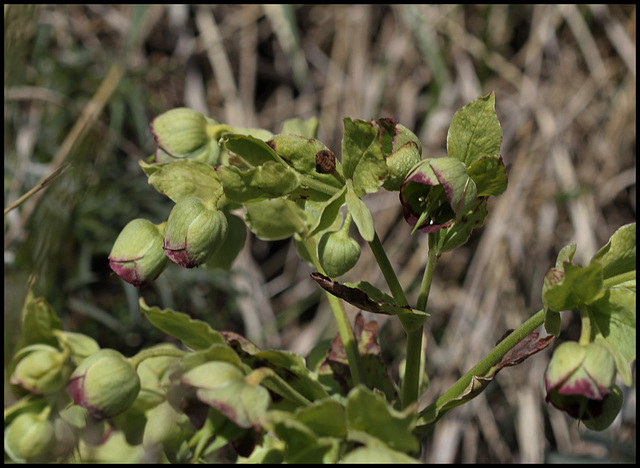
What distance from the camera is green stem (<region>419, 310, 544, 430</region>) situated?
1.95 ft

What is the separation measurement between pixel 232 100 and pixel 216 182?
1409 millimetres

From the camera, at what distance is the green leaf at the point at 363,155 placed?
58 cm

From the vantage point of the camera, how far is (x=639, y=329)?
0.54m

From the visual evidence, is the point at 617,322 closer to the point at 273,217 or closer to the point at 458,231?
the point at 458,231

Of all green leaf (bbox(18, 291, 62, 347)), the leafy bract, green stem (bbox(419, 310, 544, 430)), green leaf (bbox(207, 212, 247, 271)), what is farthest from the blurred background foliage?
green stem (bbox(419, 310, 544, 430))

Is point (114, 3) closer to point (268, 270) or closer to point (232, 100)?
point (232, 100)

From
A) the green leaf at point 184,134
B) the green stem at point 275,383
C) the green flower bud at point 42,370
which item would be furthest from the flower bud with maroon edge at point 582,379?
the green flower bud at point 42,370

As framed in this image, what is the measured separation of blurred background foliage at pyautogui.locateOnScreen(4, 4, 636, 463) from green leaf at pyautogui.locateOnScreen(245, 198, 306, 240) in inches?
28.8

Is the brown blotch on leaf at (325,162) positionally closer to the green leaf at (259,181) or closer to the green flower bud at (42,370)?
the green leaf at (259,181)

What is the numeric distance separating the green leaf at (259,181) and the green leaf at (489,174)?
0.54ft

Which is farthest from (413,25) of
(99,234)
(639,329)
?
(639,329)

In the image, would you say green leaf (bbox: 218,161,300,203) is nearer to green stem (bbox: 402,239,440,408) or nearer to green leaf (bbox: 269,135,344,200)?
green leaf (bbox: 269,135,344,200)

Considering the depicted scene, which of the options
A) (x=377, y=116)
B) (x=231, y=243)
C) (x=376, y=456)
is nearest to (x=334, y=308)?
(x=231, y=243)

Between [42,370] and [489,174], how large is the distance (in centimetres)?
55
